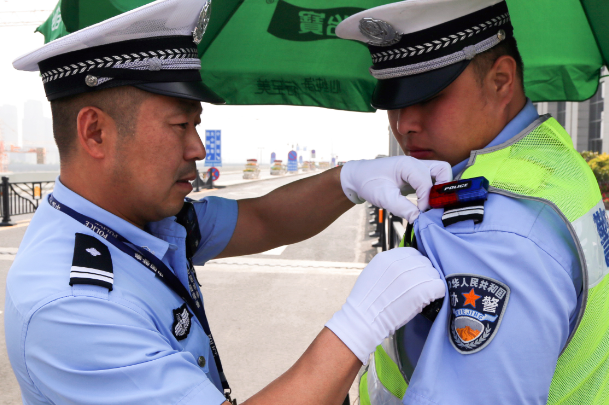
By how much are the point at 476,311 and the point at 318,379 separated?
1.59 ft

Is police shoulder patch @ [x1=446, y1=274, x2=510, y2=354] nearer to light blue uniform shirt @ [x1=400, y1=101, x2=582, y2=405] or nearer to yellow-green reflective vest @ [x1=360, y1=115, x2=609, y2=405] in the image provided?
light blue uniform shirt @ [x1=400, y1=101, x2=582, y2=405]

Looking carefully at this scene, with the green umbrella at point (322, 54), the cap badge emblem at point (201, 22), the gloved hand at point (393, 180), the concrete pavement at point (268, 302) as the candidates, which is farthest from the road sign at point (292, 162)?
the cap badge emblem at point (201, 22)

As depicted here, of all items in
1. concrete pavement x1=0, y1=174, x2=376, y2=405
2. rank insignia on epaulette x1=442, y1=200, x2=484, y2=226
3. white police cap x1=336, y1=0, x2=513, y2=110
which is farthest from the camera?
concrete pavement x1=0, y1=174, x2=376, y2=405

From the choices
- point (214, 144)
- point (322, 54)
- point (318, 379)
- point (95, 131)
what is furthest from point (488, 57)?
point (214, 144)

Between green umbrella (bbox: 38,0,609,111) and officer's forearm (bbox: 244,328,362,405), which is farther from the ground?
green umbrella (bbox: 38,0,609,111)

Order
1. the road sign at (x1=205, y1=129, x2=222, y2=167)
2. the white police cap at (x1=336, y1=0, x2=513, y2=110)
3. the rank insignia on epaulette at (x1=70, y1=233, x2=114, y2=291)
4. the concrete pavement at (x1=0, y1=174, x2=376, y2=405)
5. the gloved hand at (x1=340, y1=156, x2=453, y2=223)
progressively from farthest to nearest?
1. the road sign at (x1=205, y1=129, x2=222, y2=167)
2. the concrete pavement at (x1=0, y1=174, x2=376, y2=405)
3. the gloved hand at (x1=340, y1=156, x2=453, y2=223)
4. the white police cap at (x1=336, y1=0, x2=513, y2=110)
5. the rank insignia on epaulette at (x1=70, y1=233, x2=114, y2=291)

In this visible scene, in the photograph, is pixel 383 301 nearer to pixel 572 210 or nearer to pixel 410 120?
pixel 572 210

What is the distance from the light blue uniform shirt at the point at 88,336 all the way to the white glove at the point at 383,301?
44 cm

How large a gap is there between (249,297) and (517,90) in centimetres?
585

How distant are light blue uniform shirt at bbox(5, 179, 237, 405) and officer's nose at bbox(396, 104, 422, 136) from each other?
43.8 inches

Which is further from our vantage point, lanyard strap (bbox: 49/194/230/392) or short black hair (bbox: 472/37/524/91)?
lanyard strap (bbox: 49/194/230/392)

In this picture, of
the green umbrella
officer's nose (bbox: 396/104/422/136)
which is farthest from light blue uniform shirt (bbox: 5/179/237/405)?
the green umbrella

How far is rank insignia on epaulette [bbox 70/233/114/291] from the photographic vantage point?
4.73ft

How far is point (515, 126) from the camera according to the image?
164 cm
